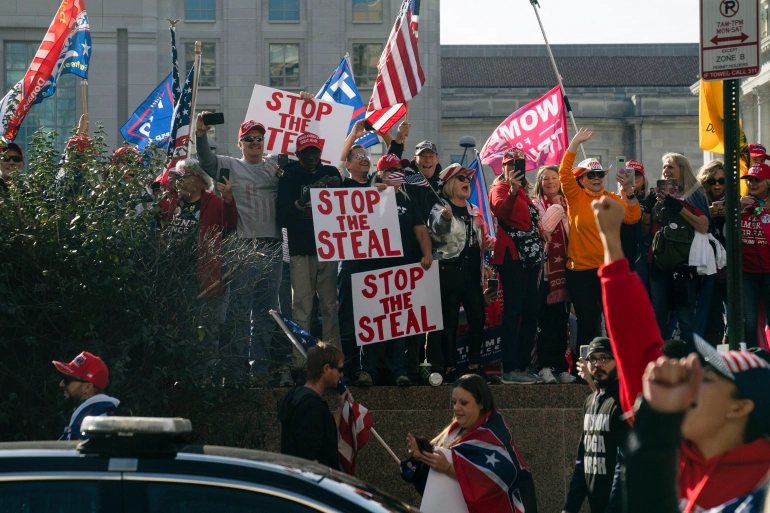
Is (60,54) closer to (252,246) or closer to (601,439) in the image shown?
(252,246)

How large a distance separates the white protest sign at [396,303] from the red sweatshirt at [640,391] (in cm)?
632

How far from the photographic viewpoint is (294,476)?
3.87m

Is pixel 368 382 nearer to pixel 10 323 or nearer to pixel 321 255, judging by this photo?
pixel 321 255

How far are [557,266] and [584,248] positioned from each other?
1.42ft

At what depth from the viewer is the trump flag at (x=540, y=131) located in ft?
44.4

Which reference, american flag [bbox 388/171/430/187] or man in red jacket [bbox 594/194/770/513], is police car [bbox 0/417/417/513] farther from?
american flag [bbox 388/171/430/187]

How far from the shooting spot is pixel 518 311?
9.94 meters

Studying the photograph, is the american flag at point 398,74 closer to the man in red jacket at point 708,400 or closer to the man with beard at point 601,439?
the man with beard at point 601,439

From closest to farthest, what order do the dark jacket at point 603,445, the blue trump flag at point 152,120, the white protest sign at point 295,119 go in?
1. the dark jacket at point 603,445
2. the white protest sign at point 295,119
3. the blue trump flag at point 152,120

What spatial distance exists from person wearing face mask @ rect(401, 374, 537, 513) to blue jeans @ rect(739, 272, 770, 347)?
146 inches

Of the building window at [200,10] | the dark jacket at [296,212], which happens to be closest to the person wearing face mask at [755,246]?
the dark jacket at [296,212]

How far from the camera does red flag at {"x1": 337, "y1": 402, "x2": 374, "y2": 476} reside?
25.6 feet

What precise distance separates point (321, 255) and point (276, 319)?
53.6 inches

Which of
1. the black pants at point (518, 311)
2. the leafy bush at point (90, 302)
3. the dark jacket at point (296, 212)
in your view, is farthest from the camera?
the black pants at point (518, 311)
